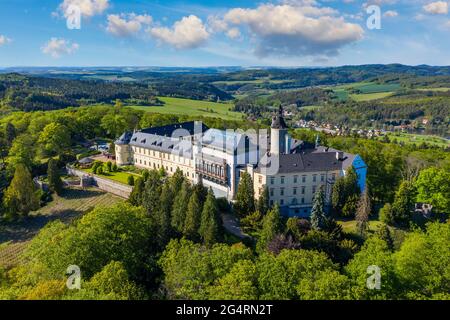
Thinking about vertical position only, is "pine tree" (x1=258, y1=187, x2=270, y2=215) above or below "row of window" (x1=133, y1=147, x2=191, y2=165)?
below

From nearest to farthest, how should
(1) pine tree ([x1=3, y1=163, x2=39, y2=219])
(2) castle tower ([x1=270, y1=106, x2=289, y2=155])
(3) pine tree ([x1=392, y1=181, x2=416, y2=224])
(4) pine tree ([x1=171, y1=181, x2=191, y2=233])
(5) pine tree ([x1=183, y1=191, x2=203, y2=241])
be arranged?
(5) pine tree ([x1=183, y1=191, x2=203, y2=241]) → (4) pine tree ([x1=171, y1=181, x2=191, y2=233]) → (3) pine tree ([x1=392, y1=181, x2=416, y2=224]) → (2) castle tower ([x1=270, y1=106, x2=289, y2=155]) → (1) pine tree ([x1=3, y1=163, x2=39, y2=219])

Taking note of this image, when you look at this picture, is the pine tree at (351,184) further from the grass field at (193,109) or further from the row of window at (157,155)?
the grass field at (193,109)

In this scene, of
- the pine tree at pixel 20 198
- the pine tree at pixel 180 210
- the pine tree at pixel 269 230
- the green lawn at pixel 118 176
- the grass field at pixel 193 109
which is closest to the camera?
the pine tree at pixel 269 230

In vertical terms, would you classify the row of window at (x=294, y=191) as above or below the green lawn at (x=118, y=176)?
above

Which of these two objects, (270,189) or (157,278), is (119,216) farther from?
(270,189)

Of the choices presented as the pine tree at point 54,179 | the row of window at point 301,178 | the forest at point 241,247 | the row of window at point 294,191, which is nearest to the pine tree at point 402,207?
the forest at point 241,247

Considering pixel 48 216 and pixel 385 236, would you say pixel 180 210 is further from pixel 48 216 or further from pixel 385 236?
pixel 48 216

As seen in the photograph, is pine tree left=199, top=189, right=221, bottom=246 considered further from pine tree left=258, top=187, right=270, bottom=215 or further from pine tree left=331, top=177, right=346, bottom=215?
pine tree left=331, top=177, right=346, bottom=215

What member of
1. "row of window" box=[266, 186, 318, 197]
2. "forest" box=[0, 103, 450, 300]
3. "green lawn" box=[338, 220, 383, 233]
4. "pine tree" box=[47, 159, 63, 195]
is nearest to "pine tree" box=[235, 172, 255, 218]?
"forest" box=[0, 103, 450, 300]
